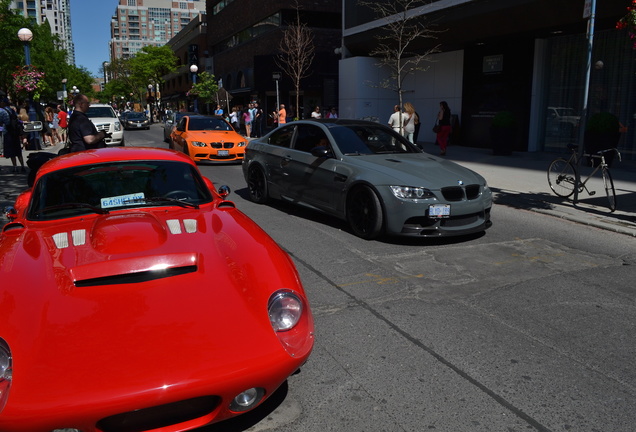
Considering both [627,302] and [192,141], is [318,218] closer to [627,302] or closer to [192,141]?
[627,302]

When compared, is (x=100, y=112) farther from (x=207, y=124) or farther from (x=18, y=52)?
(x=18, y=52)

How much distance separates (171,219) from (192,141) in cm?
1215

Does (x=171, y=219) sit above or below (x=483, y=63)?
below

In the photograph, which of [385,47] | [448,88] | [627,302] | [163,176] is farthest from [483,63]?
[163,176]

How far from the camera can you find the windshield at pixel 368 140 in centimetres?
774

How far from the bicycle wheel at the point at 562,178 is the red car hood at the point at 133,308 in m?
8.26

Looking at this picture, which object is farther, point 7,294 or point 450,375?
point 450,375

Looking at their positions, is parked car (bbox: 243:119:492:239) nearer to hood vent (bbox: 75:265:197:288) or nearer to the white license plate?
the white license plate

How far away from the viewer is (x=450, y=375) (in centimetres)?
344

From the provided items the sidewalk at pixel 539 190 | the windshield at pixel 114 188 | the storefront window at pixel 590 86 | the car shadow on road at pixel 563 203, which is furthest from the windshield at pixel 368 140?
the storefront window at pixel 590 86

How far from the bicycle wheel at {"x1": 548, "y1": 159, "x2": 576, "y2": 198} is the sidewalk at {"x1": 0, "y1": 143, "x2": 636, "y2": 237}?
0.16 meters

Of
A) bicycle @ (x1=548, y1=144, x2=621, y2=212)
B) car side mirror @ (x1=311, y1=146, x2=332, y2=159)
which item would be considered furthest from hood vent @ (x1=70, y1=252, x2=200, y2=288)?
bicycle @ (x1=548, y1=144, x2=621, y2=212)

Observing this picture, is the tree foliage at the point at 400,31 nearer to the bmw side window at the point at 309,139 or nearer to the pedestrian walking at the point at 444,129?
→ the pedestrian walking at the point at 444,129

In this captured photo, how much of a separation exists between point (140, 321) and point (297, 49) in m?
30.7
